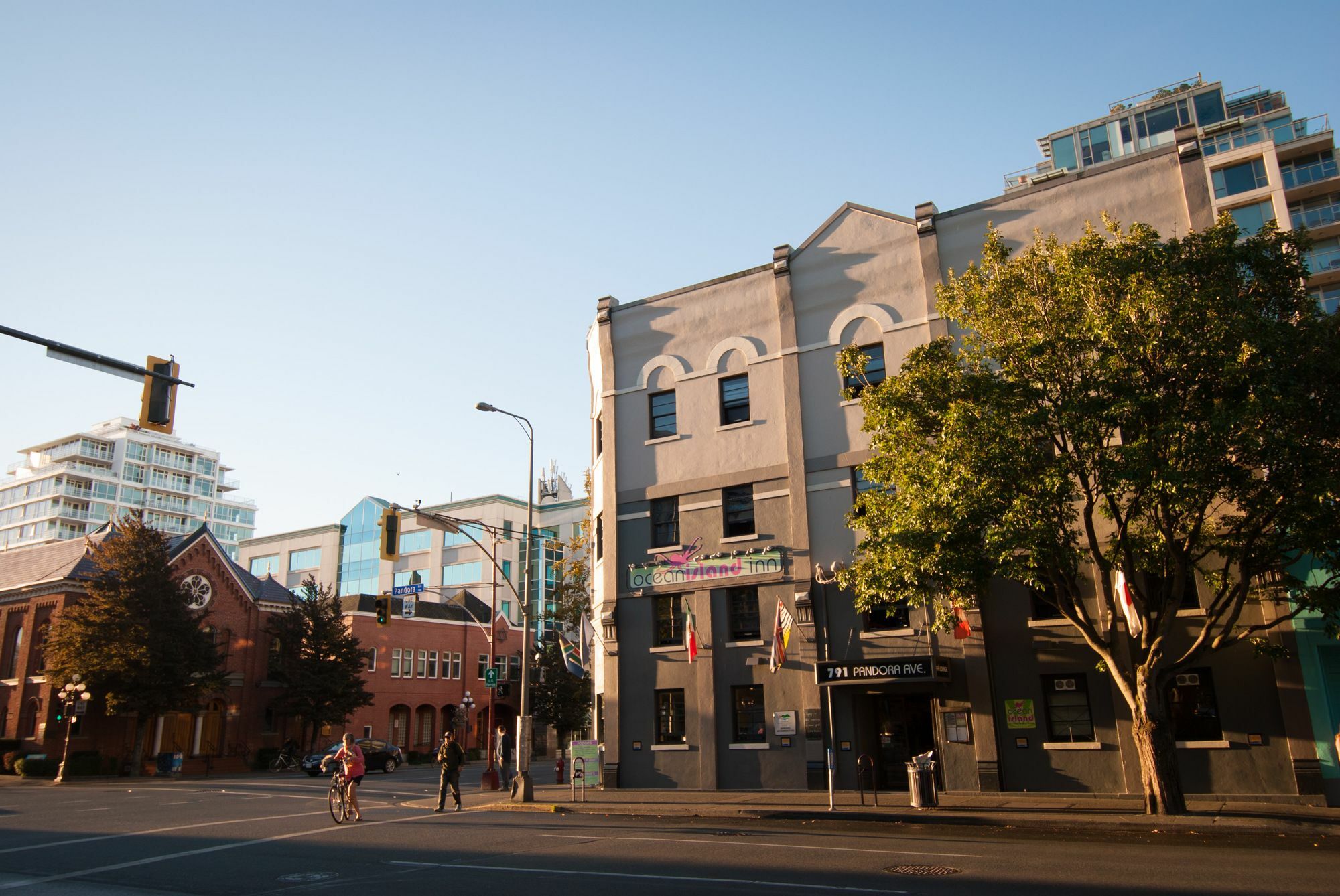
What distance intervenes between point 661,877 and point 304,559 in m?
92.2

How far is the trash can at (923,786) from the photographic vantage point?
1977cm

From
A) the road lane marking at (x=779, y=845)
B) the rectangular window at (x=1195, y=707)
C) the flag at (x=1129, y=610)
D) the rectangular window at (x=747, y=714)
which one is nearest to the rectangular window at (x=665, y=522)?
the rectangular window at (x=747, y=714)

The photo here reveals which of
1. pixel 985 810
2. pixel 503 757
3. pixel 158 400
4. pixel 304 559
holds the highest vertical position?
pixel 304 559

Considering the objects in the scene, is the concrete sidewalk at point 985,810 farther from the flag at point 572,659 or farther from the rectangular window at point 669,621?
the rectangular window at point 669,621

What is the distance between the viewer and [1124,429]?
17.7m

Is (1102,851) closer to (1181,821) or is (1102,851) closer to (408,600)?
(1181,821)

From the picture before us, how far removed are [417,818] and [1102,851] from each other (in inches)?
550

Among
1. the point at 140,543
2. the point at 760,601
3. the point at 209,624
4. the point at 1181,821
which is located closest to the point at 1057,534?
the point at 1181,821

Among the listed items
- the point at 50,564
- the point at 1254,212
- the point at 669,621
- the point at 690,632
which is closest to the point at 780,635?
the point at 690,632

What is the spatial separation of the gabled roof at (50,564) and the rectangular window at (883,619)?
38.1 metres

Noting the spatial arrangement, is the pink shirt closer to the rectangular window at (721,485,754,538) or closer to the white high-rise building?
the rectangular window at (721,485,754,538)

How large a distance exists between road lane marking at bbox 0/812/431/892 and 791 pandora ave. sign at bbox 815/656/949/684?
33.7ft

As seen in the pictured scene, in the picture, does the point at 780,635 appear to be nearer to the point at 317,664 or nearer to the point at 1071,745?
the point at 1071,745

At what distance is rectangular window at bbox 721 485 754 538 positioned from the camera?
26.9m
